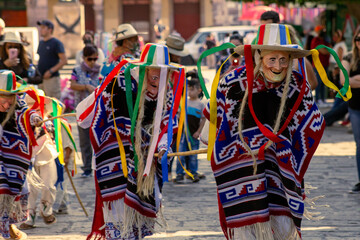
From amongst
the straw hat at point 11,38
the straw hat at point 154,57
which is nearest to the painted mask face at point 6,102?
the straw hat at point 154,57

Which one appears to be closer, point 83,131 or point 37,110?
point 37,110

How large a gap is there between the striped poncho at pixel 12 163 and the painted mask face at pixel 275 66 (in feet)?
8.54

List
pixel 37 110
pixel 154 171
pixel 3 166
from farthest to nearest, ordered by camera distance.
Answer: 1. pixel 37 110
2. pixel 3 166
3. pixel 154 171

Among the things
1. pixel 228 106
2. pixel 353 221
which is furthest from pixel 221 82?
pixel 353 221

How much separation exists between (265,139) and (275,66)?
48cm

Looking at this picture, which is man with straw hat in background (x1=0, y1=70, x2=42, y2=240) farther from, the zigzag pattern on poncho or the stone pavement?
the stone pavement

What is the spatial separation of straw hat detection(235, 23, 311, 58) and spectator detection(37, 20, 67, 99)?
7223 millimetres

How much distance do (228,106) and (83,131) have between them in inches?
204

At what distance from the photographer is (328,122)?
1349cm

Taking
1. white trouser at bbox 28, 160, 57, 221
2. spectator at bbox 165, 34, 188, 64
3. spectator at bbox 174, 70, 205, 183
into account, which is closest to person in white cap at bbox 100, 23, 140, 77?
spectator at bbox 165, 34, 188, 64

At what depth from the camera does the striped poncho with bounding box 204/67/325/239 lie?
4918mm

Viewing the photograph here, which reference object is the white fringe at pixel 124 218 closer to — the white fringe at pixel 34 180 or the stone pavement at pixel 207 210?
the stone pavement at pixel 207 210

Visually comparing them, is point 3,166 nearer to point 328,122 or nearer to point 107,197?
point 107,197

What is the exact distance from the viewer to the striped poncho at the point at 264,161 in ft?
16.1
